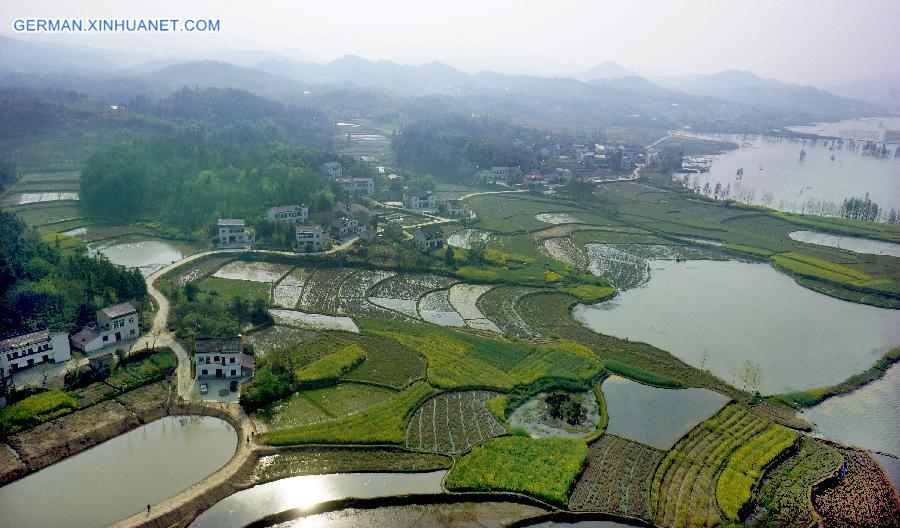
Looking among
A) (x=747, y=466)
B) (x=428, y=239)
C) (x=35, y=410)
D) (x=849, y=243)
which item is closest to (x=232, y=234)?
(x=428, y=239)

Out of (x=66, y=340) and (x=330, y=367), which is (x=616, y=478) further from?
(x=66, y=340)

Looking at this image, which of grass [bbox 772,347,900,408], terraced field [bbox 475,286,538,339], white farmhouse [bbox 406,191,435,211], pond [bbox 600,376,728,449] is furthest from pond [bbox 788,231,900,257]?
pond [bbox 600,376,728,449]

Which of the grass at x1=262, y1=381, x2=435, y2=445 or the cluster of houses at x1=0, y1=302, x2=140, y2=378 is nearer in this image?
the grass at x1=262, y1=381, x2=435, y2=445

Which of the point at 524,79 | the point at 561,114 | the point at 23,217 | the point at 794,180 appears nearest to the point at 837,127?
the point at 561,114

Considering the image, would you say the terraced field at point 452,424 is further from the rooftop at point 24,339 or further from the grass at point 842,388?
the rooftop at point 24,339

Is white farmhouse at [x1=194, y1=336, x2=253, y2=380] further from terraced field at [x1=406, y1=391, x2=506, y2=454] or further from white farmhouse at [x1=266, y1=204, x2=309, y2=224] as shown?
white farmhouse at [x1=266, y1=204, x2=309, y2=224]
